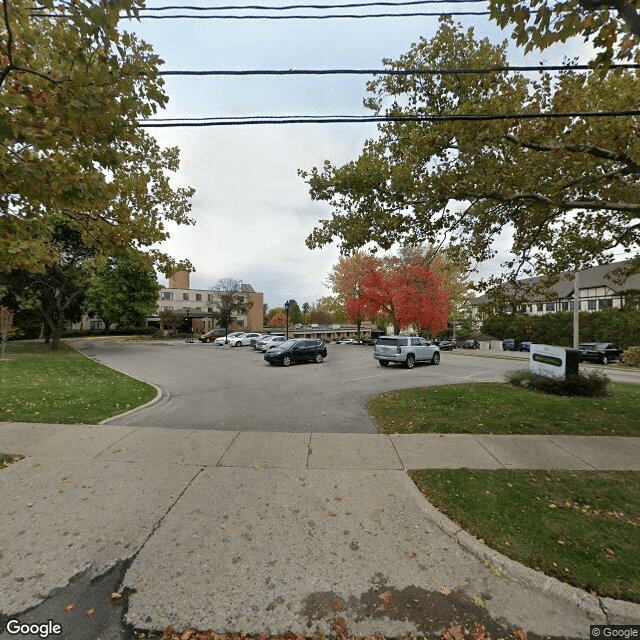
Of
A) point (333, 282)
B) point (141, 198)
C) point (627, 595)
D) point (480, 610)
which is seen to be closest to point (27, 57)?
point (141, 198)

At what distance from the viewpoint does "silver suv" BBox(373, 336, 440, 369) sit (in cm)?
1850

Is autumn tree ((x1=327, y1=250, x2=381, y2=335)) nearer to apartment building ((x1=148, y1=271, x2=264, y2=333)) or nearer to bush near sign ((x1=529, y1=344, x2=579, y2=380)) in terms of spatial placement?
bush near sign ((x1=529, y1=344, x2=579, y2=380))

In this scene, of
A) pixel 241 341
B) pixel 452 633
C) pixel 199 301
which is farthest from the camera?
pixel 199 301

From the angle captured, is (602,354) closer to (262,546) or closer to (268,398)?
(268,398)

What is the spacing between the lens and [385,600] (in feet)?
8.79

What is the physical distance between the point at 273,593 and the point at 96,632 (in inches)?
52.6

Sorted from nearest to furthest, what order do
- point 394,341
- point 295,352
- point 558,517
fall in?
point 558,517 < point 394,341 < point 295,352

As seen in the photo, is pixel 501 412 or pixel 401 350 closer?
pixel 501 412

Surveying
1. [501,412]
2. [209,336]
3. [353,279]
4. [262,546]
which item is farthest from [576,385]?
[209,336]

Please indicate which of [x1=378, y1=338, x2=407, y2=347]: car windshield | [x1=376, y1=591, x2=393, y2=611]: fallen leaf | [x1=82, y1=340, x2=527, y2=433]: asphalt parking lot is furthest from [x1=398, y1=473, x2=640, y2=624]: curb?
[x1=378, y1=338, x2=407, y2=347]: car windshield

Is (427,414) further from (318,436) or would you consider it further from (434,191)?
(434,191)

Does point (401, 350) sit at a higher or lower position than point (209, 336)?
higher

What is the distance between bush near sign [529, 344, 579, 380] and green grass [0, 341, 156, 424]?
1366 centimetres

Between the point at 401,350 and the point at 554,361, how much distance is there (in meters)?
7.96
